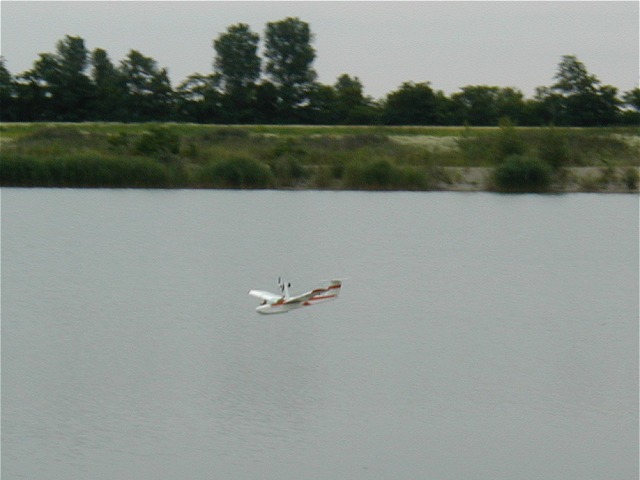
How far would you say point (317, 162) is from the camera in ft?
170

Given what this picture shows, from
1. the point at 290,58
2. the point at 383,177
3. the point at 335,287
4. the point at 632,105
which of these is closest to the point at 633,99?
the point at 632,105

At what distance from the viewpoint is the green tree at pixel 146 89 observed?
7744 cm

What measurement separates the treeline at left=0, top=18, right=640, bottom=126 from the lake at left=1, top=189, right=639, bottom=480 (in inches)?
1619

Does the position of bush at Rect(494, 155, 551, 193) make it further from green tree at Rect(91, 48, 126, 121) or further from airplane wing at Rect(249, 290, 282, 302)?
green tree at Rect(91, 48, 126, 121)

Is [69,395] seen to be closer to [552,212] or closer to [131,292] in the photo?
[131,292]

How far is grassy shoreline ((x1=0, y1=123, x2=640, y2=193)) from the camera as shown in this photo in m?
47.1

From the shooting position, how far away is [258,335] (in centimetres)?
1972

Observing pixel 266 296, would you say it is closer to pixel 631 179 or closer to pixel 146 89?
pixel 631 179

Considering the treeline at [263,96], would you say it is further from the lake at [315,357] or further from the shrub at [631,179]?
the lake at [315,357]

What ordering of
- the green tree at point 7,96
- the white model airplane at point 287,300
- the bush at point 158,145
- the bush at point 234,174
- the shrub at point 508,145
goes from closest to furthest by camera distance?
the white model airplane at point 287,300 < the bush at point 234,174 < the bush at point 158,145 < the shrub at point 508,145 < the green tree at point 7,96

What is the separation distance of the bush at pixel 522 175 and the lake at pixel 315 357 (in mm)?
14144

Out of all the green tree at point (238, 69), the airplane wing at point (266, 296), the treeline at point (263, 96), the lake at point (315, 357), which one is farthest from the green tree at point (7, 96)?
the airplane wing at point (266, 296)

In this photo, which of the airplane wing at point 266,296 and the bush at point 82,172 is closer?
the airplane wing at point 266,296

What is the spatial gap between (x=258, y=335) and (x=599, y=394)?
5565 millimetres
